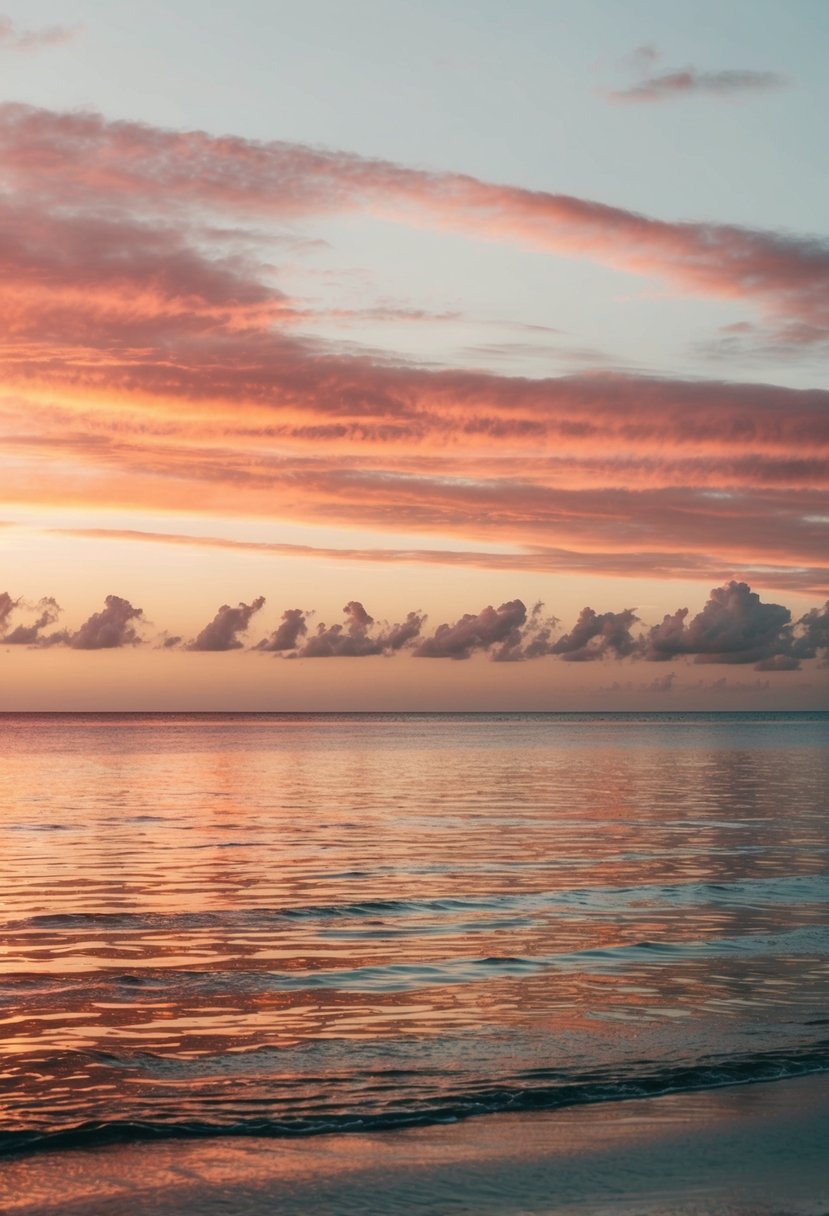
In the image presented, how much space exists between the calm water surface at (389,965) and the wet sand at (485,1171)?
1.95ft

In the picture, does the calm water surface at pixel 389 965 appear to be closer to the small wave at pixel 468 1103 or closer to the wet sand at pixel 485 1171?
the small wave at pixel 468 1103

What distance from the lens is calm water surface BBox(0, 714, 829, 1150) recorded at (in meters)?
13.8

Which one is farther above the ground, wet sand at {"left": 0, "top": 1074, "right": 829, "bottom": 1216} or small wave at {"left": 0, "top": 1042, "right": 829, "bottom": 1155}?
wet sand at {"left": 0, "top": 1074, "right": 829, "bottom": 1216}

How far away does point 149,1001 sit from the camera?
1792 cm

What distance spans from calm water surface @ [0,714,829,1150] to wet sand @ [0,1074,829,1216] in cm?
59

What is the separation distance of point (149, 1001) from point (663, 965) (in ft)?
26.5

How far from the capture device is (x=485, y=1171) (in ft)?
37.0

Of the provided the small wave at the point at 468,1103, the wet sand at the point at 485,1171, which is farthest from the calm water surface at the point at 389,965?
the wet sand at the point at 485,1171

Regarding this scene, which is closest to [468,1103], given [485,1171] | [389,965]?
[485,1171]

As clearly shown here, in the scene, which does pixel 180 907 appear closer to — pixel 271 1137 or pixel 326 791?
pixel 271 1137

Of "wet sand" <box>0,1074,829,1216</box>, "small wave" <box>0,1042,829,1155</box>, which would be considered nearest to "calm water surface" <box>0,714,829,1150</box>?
"small wave" <box>0,1042,829,1155</box>

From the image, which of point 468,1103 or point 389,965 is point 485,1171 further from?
point 389,965

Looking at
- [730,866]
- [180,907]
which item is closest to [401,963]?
[180,907]

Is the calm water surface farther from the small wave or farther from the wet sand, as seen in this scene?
the wet sand
